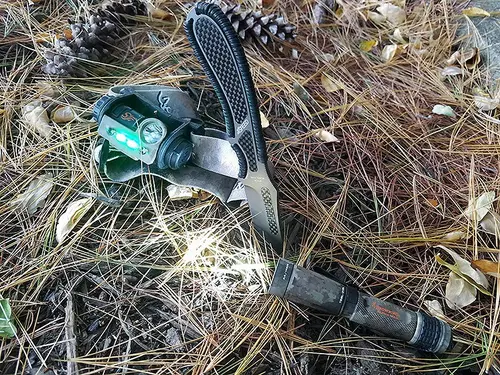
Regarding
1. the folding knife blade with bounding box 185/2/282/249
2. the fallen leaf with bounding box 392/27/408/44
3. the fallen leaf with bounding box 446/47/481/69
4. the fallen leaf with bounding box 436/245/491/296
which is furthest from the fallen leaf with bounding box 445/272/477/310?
the fallen leaf with bounding box 392/27/408/44

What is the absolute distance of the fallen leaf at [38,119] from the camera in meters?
1.51

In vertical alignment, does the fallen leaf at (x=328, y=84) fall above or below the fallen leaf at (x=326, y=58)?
below

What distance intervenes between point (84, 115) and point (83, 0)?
1.72 ft

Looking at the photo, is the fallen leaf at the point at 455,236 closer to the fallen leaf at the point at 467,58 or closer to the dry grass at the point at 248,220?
the dry grass at the point at 248,220

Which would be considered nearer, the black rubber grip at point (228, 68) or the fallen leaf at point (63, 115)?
the black rubber grip at point (228, 68)

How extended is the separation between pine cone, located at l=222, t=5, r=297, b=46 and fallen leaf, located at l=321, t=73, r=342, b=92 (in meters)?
0.18

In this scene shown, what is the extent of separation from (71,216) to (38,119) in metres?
0.37

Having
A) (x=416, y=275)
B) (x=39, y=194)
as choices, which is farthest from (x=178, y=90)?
(x=416, y=275)

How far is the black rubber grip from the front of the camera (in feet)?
3.35

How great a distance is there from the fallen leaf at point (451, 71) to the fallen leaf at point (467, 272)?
0.68m

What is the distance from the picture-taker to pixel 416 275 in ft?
4.18

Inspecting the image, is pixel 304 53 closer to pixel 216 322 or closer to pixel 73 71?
pixel 73 71

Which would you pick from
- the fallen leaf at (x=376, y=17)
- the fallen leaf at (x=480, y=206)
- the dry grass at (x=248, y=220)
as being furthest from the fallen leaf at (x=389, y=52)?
the fallen leaf at (x=480, y=206)

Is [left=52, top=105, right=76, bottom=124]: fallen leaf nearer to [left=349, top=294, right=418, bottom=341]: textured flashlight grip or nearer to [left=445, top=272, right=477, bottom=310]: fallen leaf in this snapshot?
[left=349, top=294, right=418, bottom=341]: textured flashlight grip
